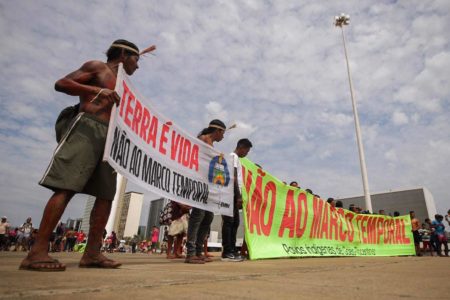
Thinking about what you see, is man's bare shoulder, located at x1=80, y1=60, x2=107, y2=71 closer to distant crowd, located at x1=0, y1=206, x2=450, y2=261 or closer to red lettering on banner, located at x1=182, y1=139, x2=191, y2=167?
red lettering on banner, located at x1=182, y1=139, x2=191, y2=167

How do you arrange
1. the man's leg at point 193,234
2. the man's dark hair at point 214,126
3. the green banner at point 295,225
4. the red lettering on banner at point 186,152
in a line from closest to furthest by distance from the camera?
the man's leg at point 193,234 → the red lettering on banner at point 186,152 → the man's dark hair at point 214,126 → the green banner at point 295,225

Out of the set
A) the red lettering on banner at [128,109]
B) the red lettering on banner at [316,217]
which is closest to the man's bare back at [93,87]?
the red lettering on banner at [128,109]

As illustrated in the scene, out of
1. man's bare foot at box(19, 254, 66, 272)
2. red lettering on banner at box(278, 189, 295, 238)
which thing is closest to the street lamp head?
red lettering on banner at box(278, 189, 295, 238)

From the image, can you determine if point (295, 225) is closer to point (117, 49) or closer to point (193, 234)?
point (193, 234)

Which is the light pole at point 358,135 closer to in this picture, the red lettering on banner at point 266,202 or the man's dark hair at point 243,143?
the red lettering on banner at point 266,202

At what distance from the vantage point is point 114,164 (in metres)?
2.44

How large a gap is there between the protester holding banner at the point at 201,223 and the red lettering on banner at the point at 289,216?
1984 mm

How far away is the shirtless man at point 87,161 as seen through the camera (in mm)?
2055

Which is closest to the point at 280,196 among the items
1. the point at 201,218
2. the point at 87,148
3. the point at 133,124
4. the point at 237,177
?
the point at 237,177

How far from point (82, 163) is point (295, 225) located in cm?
487

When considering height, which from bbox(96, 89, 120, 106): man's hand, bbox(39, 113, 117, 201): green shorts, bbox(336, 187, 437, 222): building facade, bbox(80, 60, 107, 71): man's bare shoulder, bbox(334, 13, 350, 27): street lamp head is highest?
bbox(334, 13, 350, 27): street lamp head

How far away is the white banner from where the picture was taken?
2.65 m

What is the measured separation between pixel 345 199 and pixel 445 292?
36535 millimetres

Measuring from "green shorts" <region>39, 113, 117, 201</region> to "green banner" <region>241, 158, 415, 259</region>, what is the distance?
3.02 metres
